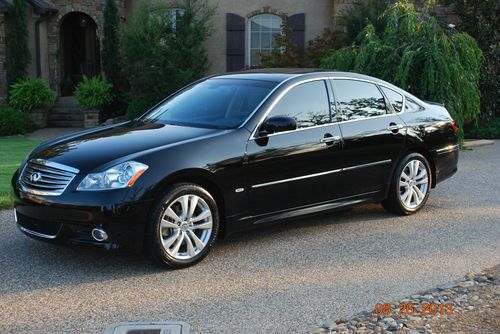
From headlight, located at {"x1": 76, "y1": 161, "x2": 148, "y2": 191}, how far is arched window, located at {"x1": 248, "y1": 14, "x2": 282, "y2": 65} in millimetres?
15239

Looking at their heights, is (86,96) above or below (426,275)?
above

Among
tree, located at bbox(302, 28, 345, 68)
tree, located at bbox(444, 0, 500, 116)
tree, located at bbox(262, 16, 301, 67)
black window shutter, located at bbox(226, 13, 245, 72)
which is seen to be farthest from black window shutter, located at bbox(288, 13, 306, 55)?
tree, located at bbox(444, 0, 500, 116)

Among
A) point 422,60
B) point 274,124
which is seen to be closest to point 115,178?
point 274,124

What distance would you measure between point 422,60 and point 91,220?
9.38m

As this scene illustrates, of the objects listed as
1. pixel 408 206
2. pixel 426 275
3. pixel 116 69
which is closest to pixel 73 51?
pixel 116 69

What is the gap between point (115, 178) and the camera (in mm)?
5277

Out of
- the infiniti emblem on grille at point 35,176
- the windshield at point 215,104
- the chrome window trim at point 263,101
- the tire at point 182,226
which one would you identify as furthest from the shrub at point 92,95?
the tire at point 182,226

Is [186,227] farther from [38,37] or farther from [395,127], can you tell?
[38,37]

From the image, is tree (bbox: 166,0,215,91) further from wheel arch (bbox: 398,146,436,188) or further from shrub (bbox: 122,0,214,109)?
wheel arch (bbox: 398,146,436,188)

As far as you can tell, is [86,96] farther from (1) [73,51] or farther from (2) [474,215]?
(2) [474,215]

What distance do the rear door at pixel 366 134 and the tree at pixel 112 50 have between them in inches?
524

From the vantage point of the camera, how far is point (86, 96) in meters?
18.6

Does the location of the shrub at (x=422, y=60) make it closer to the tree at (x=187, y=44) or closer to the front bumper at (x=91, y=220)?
the tree at (x=187, y=44)

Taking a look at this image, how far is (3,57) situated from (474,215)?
49.8 feet
